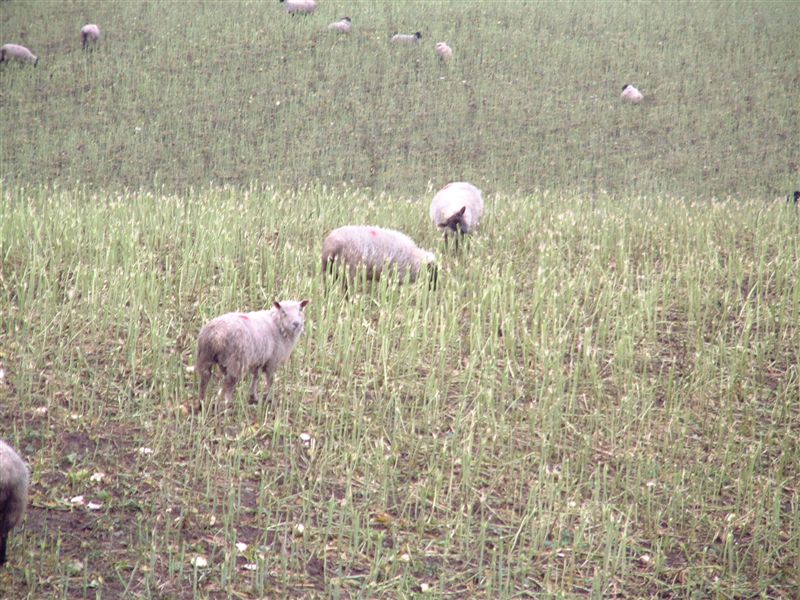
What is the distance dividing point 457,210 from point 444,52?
11.5 meters

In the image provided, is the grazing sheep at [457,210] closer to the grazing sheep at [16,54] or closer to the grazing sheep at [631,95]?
the grazing sheep at [631,95]

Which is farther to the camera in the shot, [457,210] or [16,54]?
[16,54]

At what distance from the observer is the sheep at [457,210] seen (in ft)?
29.8

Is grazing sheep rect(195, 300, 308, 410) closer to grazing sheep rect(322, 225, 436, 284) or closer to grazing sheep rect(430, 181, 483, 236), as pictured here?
grazing sheep rect(322, 225, 436, 284)

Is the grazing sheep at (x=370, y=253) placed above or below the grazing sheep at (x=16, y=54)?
below

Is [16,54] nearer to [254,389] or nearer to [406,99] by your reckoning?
[406,99]

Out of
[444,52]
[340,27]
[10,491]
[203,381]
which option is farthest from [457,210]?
[340,27]

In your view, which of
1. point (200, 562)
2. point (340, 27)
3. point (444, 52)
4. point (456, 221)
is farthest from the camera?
point (340, 27)

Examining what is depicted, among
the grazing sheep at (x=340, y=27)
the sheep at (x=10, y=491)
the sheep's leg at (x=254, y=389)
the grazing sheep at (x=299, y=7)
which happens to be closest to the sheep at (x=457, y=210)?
the sheep's leg at (x=254, y=389)

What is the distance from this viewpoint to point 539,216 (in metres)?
10.3

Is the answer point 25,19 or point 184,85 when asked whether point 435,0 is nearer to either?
point 184,85

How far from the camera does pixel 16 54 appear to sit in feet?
61.4

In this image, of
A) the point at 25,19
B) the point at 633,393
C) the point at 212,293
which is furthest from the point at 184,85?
the point at 633,393

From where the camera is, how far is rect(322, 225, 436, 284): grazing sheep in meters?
7.61
